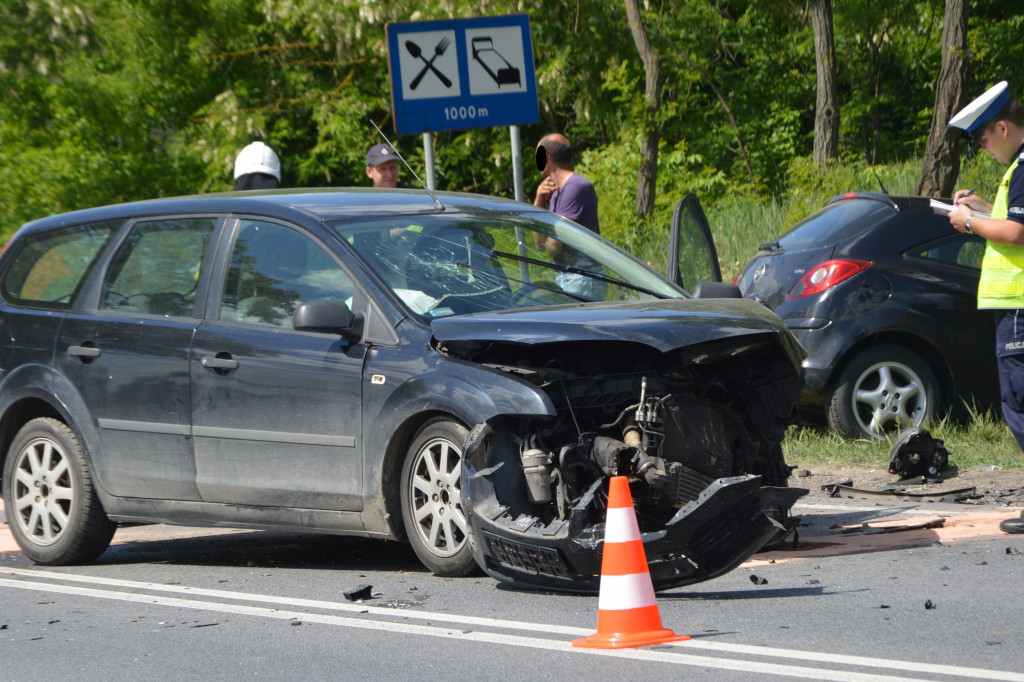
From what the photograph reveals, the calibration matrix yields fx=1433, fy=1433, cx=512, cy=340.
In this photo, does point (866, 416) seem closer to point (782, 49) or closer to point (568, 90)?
point (568, 90)

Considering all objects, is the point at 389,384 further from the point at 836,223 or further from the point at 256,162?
the point at 836,223

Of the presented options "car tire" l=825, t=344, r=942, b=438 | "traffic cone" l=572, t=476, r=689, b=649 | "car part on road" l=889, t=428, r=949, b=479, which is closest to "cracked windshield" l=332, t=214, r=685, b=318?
"traffic cone" l=572, t=476, r=689, b=649

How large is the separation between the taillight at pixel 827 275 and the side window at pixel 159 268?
430cm

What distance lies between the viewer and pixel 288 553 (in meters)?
7.42

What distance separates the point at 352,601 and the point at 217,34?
65.7 ft

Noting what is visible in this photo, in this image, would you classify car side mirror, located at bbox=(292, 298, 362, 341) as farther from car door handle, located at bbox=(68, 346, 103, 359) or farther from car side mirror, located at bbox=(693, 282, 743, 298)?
→ car side mirror, located at bbox=(693, 282, 743, 298)

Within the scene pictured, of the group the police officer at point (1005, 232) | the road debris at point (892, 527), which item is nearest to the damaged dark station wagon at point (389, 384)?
the road debris at point (892, 527)

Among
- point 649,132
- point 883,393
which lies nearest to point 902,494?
point 883,393

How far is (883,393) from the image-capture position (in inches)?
373

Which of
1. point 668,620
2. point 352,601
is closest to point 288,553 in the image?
point 352,601

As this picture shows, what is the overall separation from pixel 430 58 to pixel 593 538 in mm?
6076

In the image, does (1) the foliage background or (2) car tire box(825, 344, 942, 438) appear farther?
(1) the foliage background

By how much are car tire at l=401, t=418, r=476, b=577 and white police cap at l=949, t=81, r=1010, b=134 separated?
2932mm

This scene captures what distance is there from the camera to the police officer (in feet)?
22.0
